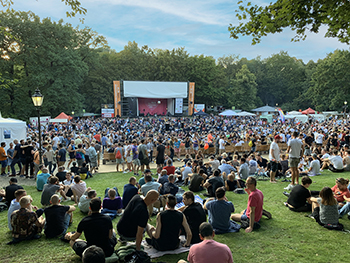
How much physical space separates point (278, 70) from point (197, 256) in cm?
6657

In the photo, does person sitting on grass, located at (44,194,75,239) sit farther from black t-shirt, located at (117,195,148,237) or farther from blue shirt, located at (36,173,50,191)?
blue shirt, located at (36,173,50,191)

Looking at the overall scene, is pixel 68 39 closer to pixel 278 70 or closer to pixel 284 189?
pixel 284 189

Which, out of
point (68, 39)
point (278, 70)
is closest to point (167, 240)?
point (68, 39)

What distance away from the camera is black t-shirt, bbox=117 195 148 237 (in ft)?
12.4

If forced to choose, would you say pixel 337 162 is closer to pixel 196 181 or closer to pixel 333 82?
pixel 196 181

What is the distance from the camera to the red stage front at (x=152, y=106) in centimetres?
4588

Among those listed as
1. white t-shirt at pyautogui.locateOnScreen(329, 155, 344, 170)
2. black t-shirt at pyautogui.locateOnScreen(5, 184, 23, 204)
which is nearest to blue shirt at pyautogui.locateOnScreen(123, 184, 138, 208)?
black t-shirt at pyautogui.locateOnScreen(5, 184, 23, 204)

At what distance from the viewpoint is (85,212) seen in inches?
228

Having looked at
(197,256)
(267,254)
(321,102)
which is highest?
(321,102)

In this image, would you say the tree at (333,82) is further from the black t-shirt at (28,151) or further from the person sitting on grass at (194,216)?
the person sitting on grass at (194,216)

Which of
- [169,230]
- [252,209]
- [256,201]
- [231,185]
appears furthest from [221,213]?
[231,185]

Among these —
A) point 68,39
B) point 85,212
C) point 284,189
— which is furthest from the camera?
point 68,39

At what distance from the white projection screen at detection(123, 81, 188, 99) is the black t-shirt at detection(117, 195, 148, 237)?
3573 cm

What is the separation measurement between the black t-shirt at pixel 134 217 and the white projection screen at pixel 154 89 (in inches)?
1407
